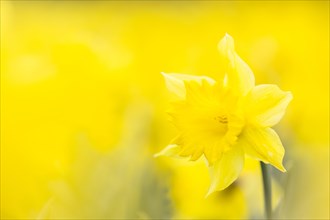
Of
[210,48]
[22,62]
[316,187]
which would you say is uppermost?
[22,62]

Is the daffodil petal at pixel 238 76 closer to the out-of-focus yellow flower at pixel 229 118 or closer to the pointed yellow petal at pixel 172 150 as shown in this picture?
the out-of-focus yellow flower at pixel 229 118

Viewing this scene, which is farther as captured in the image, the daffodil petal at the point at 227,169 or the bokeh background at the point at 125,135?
the bokeh background at the point at 125,135

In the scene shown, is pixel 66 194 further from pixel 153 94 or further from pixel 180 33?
pixel 180 33

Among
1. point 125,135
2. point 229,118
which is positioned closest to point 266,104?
point 229,118

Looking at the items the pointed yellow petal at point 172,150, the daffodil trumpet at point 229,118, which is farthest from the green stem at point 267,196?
the pointed yellow petal at point 172,150

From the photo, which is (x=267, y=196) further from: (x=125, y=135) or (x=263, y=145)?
(x=125, y=135)

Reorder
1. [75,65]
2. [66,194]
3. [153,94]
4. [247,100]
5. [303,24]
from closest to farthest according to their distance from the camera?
[247,100] → [66,194] → [75,65] → [153,94] → [303,24]

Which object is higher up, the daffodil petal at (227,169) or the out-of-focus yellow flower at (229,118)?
the out-of-focus yellow flower at (229,118)

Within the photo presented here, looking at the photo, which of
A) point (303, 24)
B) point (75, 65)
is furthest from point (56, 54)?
point (303, 24)
